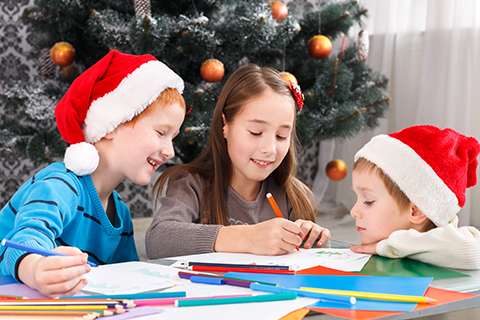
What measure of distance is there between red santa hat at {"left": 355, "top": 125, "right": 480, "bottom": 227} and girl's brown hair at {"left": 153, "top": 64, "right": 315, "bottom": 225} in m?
0.39

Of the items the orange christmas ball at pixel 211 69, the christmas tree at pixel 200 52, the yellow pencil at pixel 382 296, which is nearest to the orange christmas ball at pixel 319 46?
the christmas tree at pixel 200 52

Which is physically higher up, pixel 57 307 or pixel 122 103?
pixel 122 103

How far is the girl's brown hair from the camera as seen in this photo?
3.43ft

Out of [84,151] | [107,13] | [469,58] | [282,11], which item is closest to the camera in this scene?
[84,151]

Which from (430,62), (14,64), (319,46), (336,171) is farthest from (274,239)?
(14,64)

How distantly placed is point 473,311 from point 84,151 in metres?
0.68

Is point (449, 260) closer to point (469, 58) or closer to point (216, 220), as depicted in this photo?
point (216, 220)

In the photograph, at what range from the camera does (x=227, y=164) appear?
112 centimetres

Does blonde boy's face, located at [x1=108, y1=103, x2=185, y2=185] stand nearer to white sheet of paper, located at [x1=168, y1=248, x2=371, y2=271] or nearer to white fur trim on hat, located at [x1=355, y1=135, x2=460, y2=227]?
white sheet of paper, located at [x1=168, y1=248, x2=371, y2=271]

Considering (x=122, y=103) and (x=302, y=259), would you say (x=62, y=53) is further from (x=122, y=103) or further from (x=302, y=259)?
(x=302, y=259)

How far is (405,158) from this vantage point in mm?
744

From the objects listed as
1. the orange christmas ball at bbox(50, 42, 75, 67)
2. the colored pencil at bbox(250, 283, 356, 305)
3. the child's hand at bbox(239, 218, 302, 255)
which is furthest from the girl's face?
the orange christmas ball at bbox(50, 42, 75, 67)

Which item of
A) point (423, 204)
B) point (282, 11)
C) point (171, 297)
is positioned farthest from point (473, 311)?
point (282, 11)

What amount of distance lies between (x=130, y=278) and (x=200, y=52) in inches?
53.5
